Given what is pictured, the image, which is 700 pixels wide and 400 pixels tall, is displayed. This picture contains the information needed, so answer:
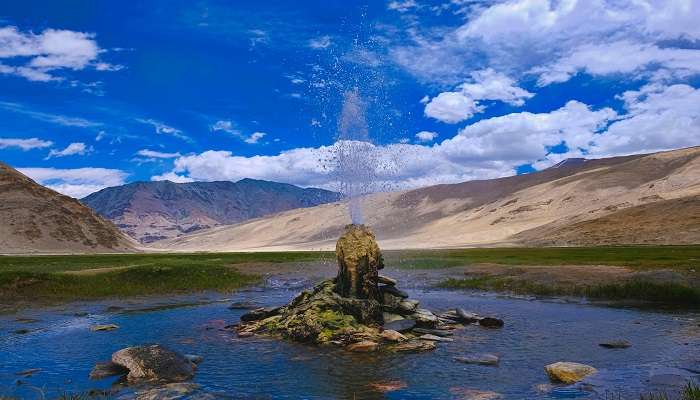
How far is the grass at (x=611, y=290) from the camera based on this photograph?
1334 inches

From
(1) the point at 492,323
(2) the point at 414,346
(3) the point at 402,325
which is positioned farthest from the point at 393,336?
(1) the point at 492,323

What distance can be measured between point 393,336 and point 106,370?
12.0 meters

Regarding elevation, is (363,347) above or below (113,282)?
below

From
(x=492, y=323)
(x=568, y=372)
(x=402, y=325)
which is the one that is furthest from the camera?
(x=492, y=323)

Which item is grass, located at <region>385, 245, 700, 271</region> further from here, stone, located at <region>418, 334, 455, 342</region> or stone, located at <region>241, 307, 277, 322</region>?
stone, located at <region>241, 307, 277, 322</region>

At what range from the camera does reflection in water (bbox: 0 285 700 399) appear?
17.5 meters

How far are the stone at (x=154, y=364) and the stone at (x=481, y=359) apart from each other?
1037 centimetres

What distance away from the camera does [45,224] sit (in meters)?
166

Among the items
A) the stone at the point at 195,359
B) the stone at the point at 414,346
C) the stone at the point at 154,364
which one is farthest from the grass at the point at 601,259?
the stone at the point at 154,364

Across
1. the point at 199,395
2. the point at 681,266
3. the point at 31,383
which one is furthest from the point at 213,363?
the point at 681,266

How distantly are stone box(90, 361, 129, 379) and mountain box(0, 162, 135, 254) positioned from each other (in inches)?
5864

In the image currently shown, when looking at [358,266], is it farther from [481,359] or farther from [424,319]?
[481,359]

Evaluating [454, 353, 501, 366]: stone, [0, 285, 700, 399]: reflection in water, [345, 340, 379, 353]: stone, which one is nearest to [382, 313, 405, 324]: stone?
[0, 285, 700, 399]: reflection in water

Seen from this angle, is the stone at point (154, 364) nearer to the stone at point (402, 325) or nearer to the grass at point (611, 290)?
the stone at point (402, 325)
